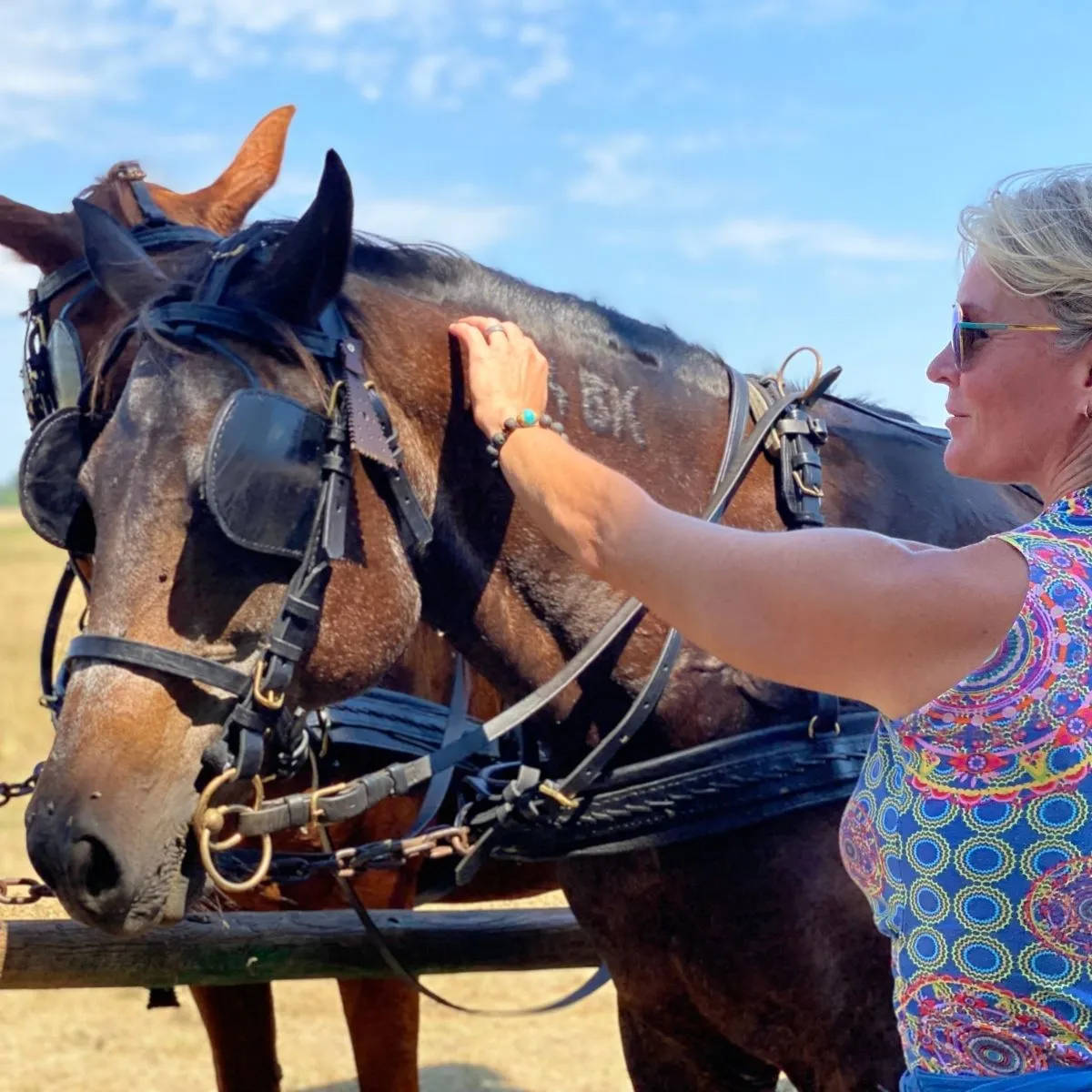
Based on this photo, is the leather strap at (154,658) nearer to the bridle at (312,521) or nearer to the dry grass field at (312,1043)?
the bridle at (312,521)

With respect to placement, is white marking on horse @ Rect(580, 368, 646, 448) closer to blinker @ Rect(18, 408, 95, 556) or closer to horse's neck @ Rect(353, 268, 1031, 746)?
horse's neck @ Rect(353, 268, 1031, 746)

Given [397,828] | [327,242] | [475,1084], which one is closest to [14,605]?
[475,1084]

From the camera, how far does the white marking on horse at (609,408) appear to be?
7.42 feet

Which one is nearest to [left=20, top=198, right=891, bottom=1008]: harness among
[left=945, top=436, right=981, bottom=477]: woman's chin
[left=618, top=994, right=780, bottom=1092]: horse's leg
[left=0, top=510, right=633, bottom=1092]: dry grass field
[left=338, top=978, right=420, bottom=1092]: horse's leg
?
[left=618, top=994, right=780, bottom=1092]: horse's leg

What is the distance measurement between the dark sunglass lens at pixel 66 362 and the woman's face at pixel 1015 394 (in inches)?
77.9

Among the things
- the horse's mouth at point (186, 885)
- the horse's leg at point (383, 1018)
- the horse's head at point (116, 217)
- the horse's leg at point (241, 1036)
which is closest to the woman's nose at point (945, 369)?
the horse's mouth at point (186, 885)

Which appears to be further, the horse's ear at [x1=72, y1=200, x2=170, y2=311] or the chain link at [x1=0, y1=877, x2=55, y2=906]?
the chain link at [x1=0, y1=877, x2=55, y2=906]

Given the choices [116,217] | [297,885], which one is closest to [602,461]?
[116,217]

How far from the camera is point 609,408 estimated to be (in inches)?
89.8

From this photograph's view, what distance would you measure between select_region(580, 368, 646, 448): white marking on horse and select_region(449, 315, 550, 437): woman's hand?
0.16 metres

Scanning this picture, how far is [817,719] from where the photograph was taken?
7.29 feet

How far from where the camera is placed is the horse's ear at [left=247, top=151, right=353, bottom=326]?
6.38ft

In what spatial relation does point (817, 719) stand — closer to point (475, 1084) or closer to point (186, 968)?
point (186, 968)

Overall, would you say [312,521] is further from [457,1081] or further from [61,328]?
[457,1081]
